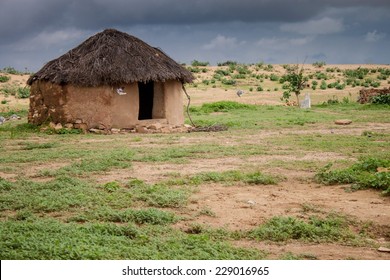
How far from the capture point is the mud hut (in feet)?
50.5

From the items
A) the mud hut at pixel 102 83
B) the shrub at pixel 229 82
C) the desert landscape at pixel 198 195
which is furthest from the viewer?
the shrub at pixel 229 82

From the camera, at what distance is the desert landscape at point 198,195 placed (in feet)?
16.5

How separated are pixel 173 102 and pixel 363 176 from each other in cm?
992

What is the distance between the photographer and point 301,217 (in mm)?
6125

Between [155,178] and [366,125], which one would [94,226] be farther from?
[366,125]

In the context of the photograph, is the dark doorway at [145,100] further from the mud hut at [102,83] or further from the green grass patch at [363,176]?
the green grass patch at [363,176]

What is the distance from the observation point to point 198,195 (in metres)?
7.26

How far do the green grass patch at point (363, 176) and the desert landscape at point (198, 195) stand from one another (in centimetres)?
2

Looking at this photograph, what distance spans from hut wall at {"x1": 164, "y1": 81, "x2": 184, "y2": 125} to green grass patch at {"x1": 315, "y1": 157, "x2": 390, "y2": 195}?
8650 mm

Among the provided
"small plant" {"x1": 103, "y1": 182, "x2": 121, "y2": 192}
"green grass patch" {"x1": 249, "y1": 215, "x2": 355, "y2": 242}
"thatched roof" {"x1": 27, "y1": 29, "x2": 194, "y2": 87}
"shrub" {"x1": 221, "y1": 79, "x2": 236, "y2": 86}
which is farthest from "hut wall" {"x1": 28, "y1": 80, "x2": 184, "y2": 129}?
"shrub" {"x1": 221, "y1": 79, "x2": 236, "y2": 86}

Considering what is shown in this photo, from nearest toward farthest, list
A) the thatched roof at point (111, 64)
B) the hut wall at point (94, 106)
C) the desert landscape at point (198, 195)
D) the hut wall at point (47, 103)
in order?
the desert landscape at point (198, 195), the thatched roof at point (111, 64), the hut wall at point (94, 106), the hut wall at point (47, 103)

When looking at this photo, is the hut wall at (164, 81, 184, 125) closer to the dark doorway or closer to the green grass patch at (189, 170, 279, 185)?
the dark doorway

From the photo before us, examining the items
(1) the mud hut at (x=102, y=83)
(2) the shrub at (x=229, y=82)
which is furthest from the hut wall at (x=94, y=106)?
(2) the shrub at (x=229, y=82)
